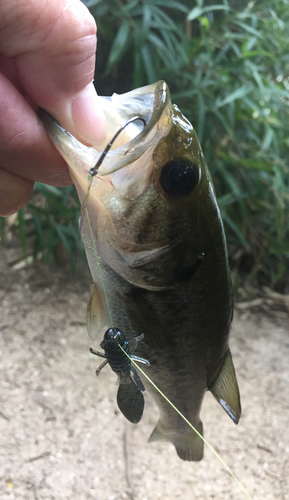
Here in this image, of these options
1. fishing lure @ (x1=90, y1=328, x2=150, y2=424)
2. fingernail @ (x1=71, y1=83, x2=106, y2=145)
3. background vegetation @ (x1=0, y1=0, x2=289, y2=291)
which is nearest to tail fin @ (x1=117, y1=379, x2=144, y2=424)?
fishing lure @ (x1=90, y1=328, x2=150, y2=424)

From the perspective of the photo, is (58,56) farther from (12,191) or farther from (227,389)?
(227,389)

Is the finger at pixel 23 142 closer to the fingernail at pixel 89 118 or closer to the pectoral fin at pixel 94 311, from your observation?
the fingernail at pixel 89 118

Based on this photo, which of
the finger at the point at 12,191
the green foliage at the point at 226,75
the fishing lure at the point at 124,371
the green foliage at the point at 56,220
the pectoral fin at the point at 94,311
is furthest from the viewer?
the green foliage at the point at 56,220

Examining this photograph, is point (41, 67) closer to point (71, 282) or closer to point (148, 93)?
point (148, 93)

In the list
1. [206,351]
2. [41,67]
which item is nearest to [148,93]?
[41,67]

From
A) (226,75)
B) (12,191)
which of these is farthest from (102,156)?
(226,75)

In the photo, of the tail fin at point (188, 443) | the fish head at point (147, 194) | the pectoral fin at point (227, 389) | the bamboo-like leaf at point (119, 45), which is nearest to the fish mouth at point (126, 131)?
the fish head at point (147, 194)
